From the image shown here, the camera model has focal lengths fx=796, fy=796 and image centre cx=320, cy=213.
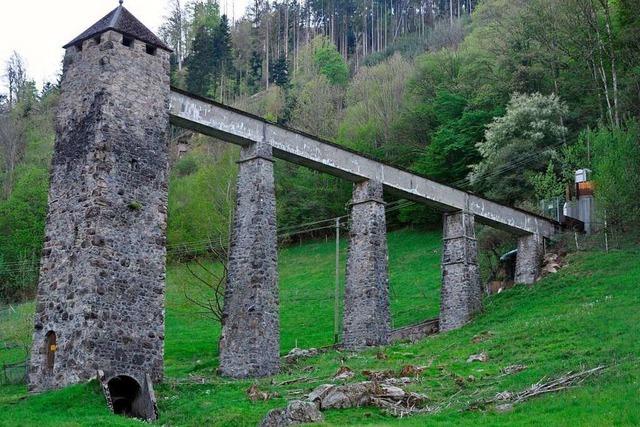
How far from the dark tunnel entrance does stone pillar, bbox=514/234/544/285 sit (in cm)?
2482

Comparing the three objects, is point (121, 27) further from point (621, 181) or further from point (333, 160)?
point (621, 181)

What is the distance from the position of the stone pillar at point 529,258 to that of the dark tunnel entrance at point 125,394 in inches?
977

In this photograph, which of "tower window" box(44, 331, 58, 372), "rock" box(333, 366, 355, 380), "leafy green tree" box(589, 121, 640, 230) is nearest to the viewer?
"tower window" box(44, 331, 58, 372)

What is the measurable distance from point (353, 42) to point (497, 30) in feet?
205

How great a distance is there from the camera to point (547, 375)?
66.6 ft

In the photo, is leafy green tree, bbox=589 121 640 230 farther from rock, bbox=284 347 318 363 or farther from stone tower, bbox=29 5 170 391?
stone tower, bbox=29 5 170 391

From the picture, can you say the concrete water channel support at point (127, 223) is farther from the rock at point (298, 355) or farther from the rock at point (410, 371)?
the rock at point (410, 371)

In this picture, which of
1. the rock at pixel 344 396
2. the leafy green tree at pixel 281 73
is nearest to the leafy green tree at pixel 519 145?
the rock at pixel 344 396

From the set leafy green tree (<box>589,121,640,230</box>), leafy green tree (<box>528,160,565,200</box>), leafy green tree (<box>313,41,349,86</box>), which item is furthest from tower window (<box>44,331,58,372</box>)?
leafy green tree (<box>313,41,349,86</box>)

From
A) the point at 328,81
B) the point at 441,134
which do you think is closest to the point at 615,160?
the point at 441,134

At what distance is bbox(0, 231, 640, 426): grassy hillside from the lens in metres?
17.6

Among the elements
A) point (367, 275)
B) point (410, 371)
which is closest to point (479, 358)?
point (410, 371)

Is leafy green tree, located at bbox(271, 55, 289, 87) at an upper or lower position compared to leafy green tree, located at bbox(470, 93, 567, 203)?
upper

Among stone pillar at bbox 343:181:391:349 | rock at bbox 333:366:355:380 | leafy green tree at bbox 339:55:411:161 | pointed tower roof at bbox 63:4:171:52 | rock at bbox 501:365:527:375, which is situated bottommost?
rock at bbox 333:366:355:380
